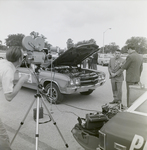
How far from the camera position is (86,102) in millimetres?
5180

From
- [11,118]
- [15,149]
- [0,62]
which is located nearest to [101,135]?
[0,62]

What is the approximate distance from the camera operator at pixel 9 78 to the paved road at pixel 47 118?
961 mm

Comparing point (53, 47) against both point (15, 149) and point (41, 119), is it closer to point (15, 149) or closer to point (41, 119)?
point (41, 119)

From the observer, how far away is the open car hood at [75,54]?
190 inches

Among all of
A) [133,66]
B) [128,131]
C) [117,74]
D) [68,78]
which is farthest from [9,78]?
[117,74]

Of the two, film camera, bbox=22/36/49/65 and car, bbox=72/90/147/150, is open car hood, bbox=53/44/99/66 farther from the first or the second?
car, bbox=72/90/147/150

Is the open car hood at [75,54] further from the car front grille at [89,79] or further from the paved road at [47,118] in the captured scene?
the paved road at [47,118]

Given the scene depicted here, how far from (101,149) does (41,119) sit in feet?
7.70

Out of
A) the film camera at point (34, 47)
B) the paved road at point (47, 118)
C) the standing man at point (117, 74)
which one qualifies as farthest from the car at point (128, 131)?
the standing man at point (117, 74)

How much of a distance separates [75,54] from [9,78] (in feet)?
11.8

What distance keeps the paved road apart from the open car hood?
1109 millimetres

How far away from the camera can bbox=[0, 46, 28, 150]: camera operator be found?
5.68 ft

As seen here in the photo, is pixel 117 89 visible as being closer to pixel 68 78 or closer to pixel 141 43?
pixel 68 78

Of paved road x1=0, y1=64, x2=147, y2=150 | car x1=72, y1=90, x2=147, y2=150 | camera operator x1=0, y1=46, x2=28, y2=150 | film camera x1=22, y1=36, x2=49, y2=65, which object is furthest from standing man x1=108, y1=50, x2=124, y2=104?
camera operator x1=0, y1=46, x2=28, y2=150
